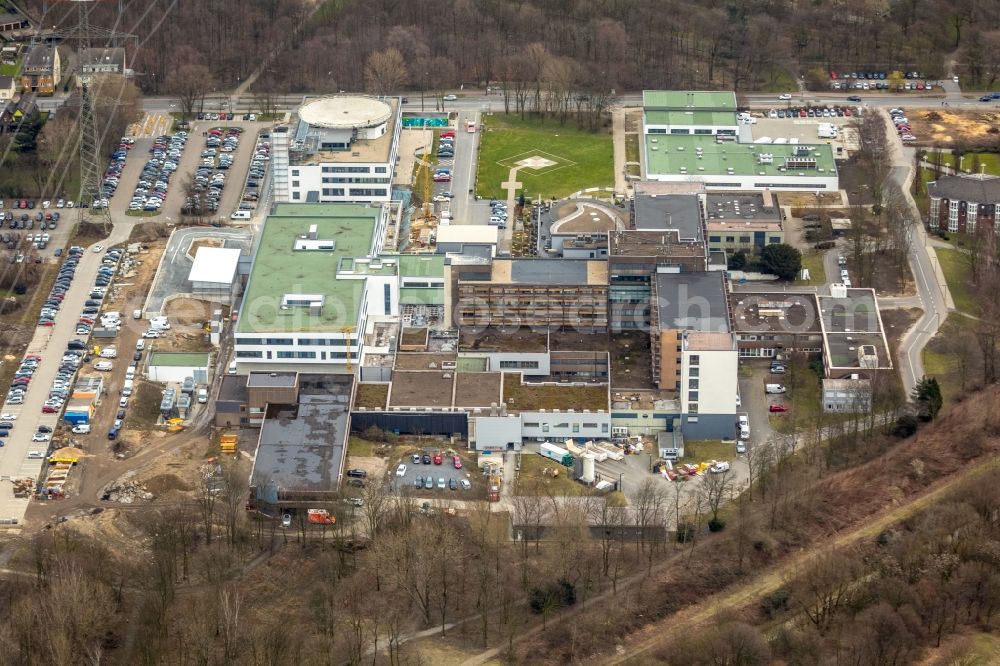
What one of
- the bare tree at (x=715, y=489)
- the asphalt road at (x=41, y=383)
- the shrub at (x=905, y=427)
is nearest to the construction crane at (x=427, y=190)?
the asphalt road at (x=41, y=383)

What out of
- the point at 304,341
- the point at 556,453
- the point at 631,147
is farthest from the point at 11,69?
the point at 556,453

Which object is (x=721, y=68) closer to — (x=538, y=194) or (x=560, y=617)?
(x=538, y=194)

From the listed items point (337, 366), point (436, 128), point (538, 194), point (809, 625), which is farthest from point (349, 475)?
point (436, 128)

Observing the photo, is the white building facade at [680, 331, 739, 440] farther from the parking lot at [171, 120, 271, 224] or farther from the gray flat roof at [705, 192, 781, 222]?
the parking lot at [171, 120, 271, 224]

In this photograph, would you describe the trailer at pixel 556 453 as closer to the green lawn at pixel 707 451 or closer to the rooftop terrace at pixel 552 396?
the rooftop terrace at pixel 552 396

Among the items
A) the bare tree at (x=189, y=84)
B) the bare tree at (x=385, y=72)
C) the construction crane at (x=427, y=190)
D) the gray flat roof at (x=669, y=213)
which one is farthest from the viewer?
the bare tree at (x=385, y=72)

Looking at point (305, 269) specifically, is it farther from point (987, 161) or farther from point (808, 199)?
point (987, 161)
